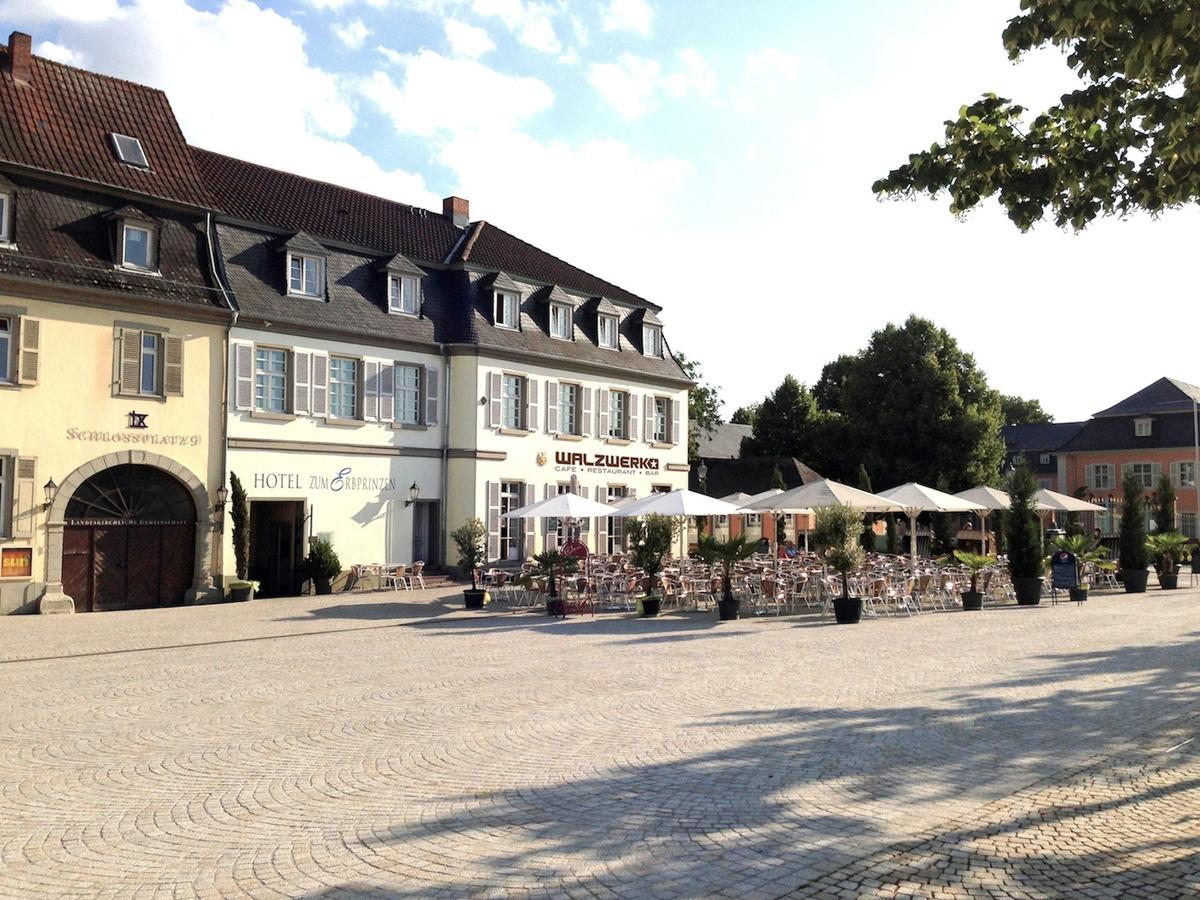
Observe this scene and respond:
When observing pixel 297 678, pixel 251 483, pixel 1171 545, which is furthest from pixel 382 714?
pixel 1171 545

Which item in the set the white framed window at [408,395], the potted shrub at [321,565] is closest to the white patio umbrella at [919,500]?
the white framed window at [408,395]

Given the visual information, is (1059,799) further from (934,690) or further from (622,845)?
(934,690)

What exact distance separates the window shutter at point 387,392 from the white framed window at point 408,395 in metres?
0.19

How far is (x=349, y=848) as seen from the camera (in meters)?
5.77

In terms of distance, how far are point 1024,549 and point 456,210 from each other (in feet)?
64.4

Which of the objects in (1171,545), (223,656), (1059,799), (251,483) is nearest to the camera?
(1059,799)

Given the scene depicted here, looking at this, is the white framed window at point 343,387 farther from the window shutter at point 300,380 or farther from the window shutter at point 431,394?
the window shutter at point 431,394

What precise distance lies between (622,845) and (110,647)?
39.1 ft

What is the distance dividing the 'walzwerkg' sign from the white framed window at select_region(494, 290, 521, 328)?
13.0 feet

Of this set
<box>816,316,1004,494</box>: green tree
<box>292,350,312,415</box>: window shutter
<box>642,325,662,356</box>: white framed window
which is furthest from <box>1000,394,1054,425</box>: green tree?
<box>292,350,312,415</box>: window shutter

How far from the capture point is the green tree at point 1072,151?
7094mm

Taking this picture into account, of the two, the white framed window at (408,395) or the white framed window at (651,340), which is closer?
the white framed window at (408,395)

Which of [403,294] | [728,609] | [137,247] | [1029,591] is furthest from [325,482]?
[1029,591]

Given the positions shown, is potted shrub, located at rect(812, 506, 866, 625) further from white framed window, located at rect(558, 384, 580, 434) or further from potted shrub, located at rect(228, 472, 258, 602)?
white framed window, located at rect(558, 384, 580, 434)
